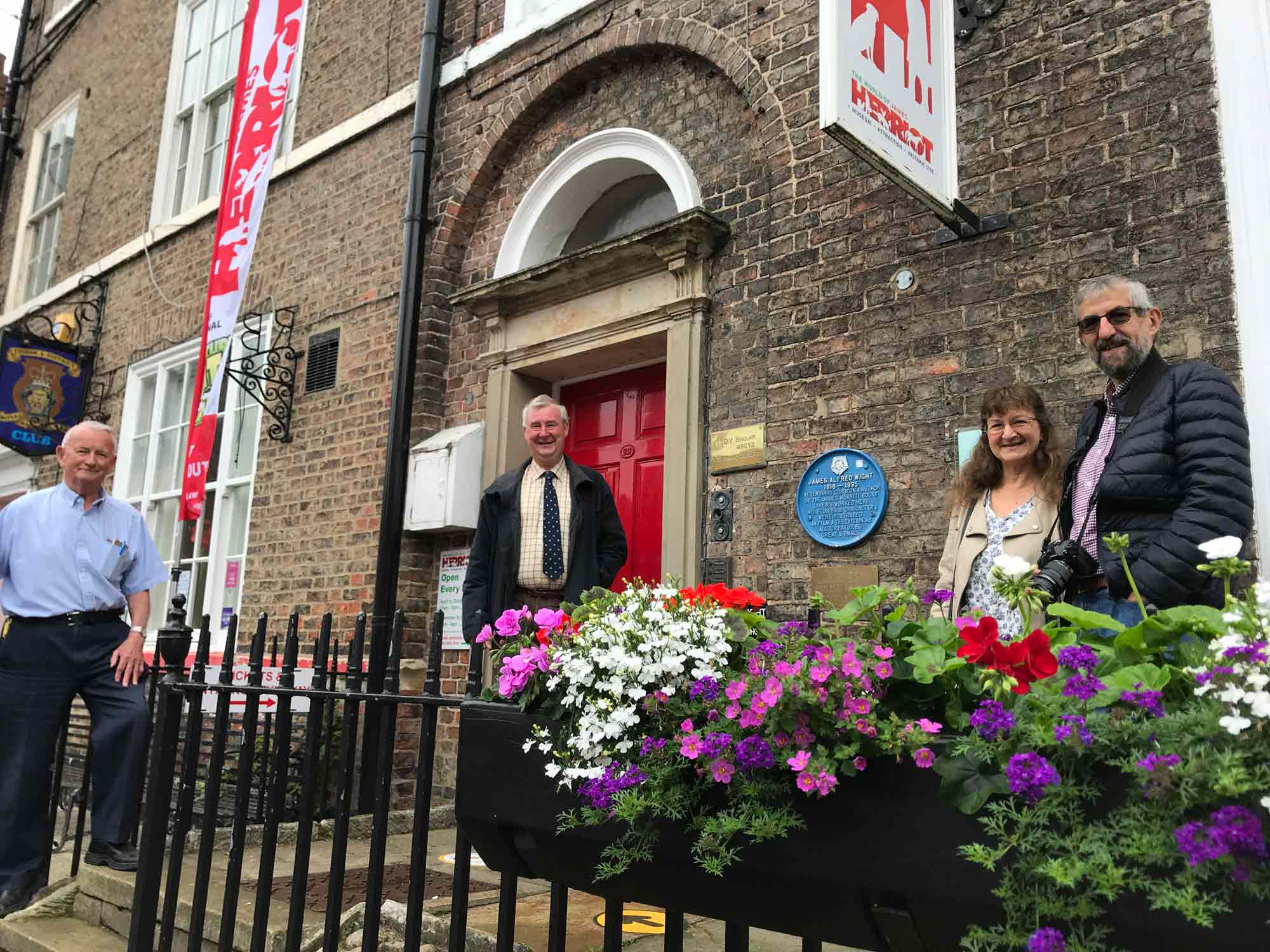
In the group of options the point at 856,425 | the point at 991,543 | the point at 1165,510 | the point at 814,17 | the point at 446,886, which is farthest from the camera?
the point at 814,17

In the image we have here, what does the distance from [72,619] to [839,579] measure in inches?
117

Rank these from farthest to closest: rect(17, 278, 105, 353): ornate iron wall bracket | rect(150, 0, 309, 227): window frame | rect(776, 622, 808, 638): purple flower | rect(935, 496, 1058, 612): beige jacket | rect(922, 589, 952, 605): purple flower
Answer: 1. rect(17, 278, 105, 353): ornate iron wall bracket
2. rect(150, 0, 309, 227): window frame
3. rect(935, 496, 1058, 612): beige jacket
4. rect(922, 589, 952, 605): purple flower
5. rect(776, 622, 808, 638): purple flower

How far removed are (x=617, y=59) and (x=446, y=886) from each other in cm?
452

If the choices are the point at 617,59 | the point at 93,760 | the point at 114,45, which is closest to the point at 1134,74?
the point at 617,59

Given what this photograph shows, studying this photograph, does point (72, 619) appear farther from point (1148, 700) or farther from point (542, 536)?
point (1148, 700)

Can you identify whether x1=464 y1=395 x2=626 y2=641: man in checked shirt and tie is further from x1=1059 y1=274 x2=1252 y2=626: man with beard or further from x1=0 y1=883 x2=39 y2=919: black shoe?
x1=1059 y1=274 x2=1252 y2=626: man with beard

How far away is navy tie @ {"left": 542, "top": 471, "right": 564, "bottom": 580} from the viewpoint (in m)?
4.01

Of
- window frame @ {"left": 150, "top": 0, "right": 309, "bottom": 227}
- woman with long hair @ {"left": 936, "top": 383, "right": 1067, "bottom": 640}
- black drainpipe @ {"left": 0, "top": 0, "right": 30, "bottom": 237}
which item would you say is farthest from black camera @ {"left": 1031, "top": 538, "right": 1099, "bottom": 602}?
black drainpipe @ {"left": 0, "top": 0, "right": 30, "bottom": 237}

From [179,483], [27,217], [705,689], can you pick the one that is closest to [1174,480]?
[705,689]

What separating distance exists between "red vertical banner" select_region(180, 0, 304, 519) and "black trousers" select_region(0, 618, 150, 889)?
9.71 feet

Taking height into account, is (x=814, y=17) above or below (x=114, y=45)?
below

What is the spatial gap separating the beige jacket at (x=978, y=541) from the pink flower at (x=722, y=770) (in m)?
1.57

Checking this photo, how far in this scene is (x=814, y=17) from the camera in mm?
4770

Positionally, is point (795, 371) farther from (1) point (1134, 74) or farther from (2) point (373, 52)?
(2) point (373, 52)
